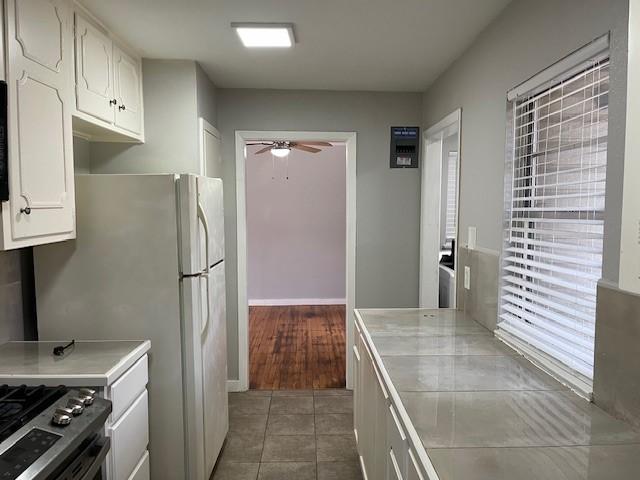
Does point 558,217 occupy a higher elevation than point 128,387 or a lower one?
higher

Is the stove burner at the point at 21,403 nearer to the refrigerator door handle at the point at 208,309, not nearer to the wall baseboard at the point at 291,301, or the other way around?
the refrigerator door handle at the point at 208,309

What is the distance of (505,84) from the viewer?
A: 2.06m

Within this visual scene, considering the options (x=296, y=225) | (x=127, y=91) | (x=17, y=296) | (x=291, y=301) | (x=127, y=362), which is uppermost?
(x=127, y=91)

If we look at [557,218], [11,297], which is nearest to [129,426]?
[11,297]

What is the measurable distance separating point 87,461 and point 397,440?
1018 mm

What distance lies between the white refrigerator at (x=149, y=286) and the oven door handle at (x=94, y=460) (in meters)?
0.58

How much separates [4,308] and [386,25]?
7.53ft

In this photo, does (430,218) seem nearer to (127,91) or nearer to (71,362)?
(127,91)

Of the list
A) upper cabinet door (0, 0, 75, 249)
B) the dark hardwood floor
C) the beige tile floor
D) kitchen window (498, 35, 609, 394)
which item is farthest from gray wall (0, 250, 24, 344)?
kitchen window (498, 35, 609, 394)

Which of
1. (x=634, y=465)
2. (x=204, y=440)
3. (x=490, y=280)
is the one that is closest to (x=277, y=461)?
(x=204, y=440)

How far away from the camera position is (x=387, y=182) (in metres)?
3.62

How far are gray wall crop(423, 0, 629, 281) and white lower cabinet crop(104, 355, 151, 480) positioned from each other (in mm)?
1782

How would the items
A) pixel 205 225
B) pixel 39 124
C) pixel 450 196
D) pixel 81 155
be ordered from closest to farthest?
pixel 39 124, pixel 205 225, pixel 81 155, pixel 450 196

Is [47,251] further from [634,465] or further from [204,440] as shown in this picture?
[634,465]
